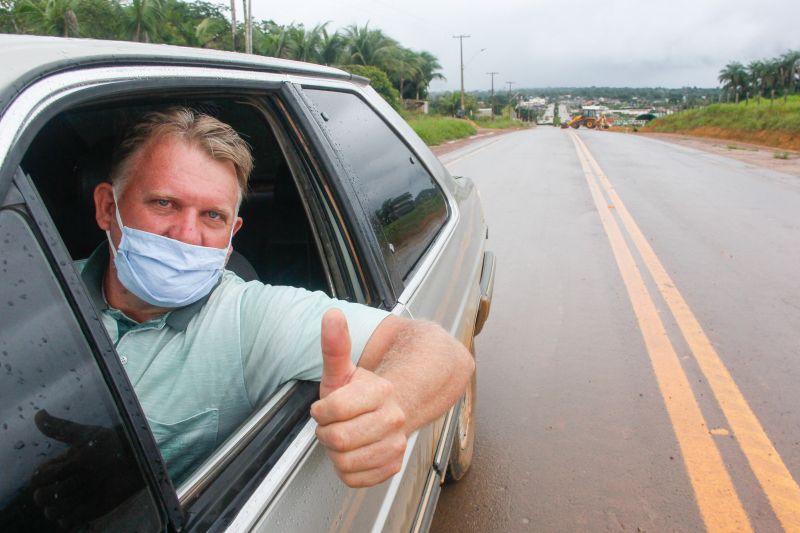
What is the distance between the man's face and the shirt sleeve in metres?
0.21

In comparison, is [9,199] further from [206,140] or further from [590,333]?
[590,333]

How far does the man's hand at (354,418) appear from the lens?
3.58ft

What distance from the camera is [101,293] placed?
5.19 feet

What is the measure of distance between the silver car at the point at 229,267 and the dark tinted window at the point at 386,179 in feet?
0.04

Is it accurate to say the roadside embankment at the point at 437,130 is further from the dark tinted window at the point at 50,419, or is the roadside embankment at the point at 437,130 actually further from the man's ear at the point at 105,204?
the dark tinted window at the point at 50,419

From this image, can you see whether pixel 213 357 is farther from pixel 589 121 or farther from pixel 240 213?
pixel 589 121

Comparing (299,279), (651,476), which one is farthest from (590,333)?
(299,279)

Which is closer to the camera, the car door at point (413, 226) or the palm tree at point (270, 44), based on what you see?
the car door at point (413, 226)

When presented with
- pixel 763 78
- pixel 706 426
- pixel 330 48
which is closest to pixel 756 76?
pixel 763 78

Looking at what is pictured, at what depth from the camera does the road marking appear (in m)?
2.63

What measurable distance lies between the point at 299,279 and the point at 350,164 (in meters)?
0.60

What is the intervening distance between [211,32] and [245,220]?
39.3m

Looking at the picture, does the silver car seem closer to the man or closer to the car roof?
the car roof

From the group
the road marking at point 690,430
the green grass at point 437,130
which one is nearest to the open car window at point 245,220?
the road marking at point 690,430
